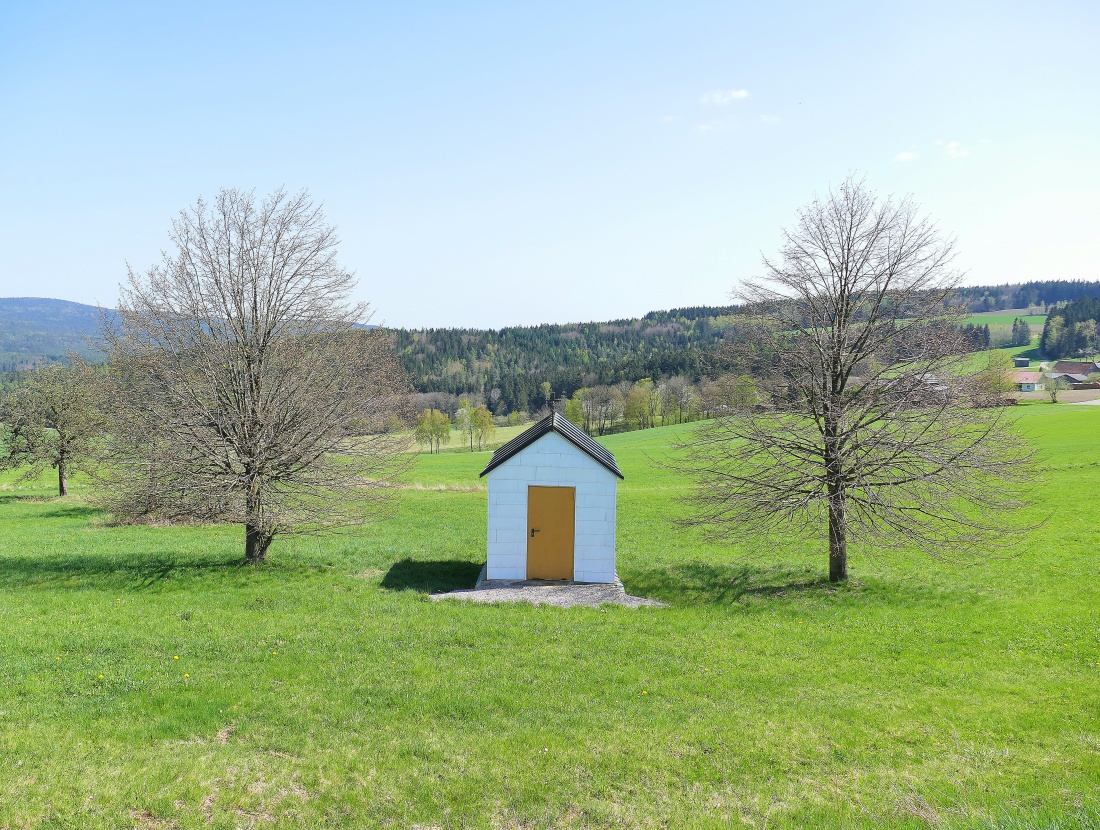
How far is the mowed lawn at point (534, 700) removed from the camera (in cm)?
607

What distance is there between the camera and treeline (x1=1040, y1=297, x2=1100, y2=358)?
117 m

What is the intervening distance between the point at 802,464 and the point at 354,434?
37.2 feet

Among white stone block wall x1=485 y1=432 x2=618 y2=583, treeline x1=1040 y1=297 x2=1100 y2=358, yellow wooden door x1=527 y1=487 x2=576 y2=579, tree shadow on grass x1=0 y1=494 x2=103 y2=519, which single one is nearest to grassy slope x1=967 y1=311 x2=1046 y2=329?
treeline x1=1040 y1=297 x2=1100 y2=358

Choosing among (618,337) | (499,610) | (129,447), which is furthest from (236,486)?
(618,337)

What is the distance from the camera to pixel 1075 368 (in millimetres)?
99000

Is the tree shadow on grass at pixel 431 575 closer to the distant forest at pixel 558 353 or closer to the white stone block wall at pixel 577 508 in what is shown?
the white stone block wall at pixel 577 508

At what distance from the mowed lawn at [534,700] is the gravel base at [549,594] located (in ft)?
2.36

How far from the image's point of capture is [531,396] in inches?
5054

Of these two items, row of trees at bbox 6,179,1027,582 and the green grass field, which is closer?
row of trees at bbox 6,179,1027,582

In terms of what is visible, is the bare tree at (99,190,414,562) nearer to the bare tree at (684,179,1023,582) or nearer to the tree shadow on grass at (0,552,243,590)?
the tree shadow on grass at (0,552,243,590)

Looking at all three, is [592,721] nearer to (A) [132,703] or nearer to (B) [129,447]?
(A) [132,703]

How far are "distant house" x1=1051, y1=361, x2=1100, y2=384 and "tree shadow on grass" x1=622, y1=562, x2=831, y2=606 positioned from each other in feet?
346

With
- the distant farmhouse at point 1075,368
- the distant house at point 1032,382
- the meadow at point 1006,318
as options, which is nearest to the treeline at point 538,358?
the distant house at point 1032,382

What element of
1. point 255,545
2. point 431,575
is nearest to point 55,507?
point 255,545
